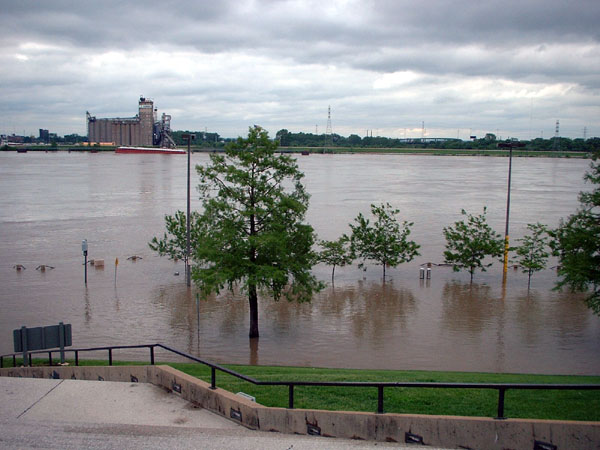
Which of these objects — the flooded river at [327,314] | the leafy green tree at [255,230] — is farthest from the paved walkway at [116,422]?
the leafy green tree at [255,230]

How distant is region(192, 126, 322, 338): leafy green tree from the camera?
18.8 metres

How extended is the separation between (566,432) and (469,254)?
23.8m

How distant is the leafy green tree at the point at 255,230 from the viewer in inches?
739

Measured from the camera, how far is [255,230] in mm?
20375

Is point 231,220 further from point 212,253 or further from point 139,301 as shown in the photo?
point 139,301

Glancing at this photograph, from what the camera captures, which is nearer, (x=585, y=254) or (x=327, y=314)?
(x=585, y=254)

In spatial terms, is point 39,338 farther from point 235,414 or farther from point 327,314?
point 327,314

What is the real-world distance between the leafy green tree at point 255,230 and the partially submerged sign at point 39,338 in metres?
6.16

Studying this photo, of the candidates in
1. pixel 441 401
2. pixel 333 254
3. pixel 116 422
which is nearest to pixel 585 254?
pixel 441 401

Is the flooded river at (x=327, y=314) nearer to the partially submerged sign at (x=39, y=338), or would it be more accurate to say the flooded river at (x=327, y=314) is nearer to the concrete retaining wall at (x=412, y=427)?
the partially submerged sign at (x=39, y=338)

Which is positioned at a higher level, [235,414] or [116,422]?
[235,414]

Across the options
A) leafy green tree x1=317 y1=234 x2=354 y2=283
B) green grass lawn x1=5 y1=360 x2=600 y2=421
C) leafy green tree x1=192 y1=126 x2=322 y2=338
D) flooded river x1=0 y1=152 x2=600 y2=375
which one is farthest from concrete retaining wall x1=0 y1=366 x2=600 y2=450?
leafy green tree x1=317 y1=234 x2=354 y2=283

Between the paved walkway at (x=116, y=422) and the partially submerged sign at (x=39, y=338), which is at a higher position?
the paved walkway at (x=116, y=422)

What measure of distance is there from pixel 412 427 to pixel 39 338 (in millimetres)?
9013
